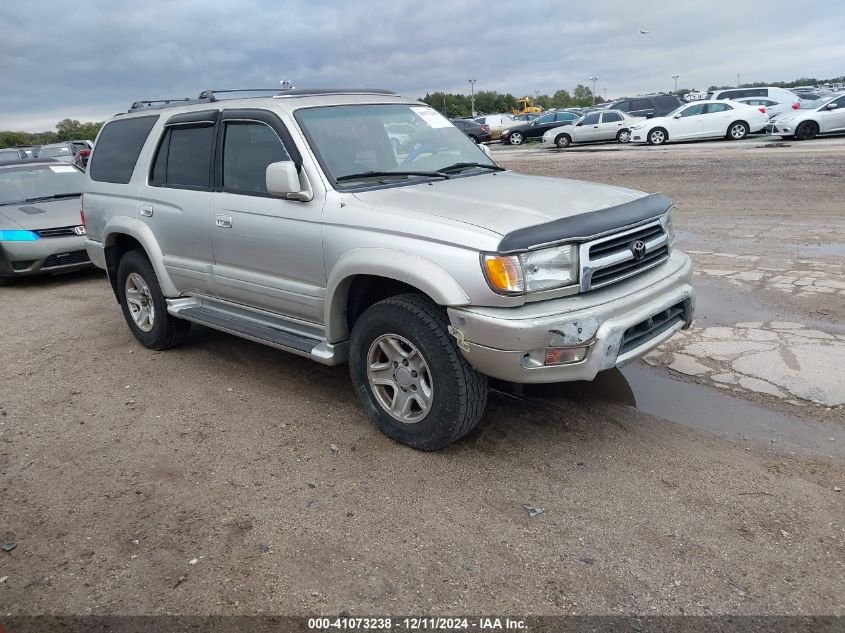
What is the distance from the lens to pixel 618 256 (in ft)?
11.9


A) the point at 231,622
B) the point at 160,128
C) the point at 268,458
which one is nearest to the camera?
the point at 231,622

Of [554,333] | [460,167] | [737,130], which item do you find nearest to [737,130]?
[737,130]

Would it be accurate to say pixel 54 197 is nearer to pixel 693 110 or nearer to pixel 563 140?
pixel 693 110

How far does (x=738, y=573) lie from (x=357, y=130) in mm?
3369

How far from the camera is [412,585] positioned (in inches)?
110

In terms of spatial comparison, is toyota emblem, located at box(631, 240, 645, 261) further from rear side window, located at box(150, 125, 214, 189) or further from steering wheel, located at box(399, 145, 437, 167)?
rear side window, located at box(150, 125, 214, 189)

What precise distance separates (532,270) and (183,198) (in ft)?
9.73

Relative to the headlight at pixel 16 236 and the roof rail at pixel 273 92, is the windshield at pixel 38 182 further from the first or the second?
the roof rail at pixel 273 92

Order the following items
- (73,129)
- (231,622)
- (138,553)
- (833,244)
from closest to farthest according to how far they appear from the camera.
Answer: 1. (231,622)
2. (138,553)
3. (833,244)
4. (73,129)

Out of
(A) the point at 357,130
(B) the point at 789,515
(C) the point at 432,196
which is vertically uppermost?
(A) the point at 357,130

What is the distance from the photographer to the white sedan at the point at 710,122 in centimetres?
2209

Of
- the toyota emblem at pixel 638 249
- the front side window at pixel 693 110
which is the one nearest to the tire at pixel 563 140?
the front side window at pixel 693 110

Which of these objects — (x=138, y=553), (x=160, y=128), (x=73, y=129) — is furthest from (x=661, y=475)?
(x=73, y=129)

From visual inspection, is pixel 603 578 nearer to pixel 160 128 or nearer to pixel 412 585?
pixel 412 585
